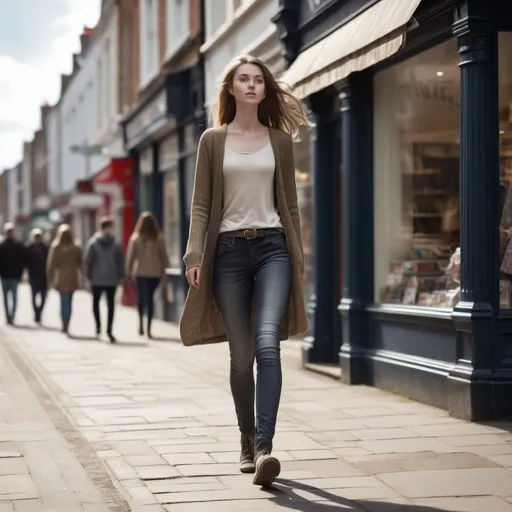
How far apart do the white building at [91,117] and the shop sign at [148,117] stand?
3.15m

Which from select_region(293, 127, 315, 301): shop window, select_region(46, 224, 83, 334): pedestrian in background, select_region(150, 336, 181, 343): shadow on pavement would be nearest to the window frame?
select_region(46, 224, 83, 334): pedestrian in background

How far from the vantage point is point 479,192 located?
7930mm

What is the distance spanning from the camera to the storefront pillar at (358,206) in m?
10.3

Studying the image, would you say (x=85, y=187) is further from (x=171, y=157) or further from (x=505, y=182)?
(x=505, y=182)

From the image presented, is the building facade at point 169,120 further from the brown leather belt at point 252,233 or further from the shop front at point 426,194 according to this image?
the brown leather belt at point 252,233

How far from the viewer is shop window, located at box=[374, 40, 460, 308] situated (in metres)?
9.12

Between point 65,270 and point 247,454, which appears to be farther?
point 65,270

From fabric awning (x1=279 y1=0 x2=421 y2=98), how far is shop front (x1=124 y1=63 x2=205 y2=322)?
660 centimetres

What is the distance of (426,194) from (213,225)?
432 cm

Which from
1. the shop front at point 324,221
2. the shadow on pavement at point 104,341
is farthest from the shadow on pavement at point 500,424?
the shadow on pavement at point 104,341

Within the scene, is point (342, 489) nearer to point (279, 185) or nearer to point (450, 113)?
point (279, 185)

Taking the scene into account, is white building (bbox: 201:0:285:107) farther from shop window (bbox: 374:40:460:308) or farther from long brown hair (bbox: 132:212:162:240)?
shop window (bbox: 374:40:460:308)

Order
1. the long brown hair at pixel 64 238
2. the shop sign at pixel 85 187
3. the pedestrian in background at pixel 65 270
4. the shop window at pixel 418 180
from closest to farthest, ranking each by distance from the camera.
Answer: the shop window at pixel 418 180, the pedestrian in background at pixel 65 270, the long brown hair at pixel 64 238, the shop sign at pixel 85 187

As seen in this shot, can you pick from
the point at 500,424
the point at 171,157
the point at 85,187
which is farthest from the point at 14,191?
the point at 500,424
